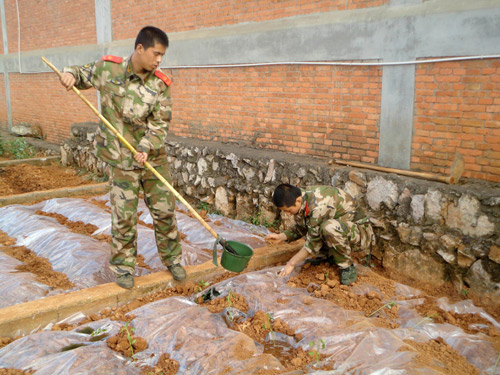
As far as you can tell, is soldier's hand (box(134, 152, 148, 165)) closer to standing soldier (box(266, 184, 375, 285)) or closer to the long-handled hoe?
the long-handled hoe

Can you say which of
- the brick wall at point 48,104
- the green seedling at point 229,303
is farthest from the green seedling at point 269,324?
the brick wall at point 48,104

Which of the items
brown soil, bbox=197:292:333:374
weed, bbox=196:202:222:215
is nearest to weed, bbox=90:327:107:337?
brown soil, bbox=197:292:333:374

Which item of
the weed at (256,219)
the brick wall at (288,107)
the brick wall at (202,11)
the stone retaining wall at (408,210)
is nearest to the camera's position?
the stone retaining wall at (408,210)

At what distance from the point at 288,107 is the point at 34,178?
18.6ft

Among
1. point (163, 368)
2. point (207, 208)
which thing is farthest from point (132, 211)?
point (207, 208)

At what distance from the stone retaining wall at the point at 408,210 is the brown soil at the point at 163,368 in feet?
8.36

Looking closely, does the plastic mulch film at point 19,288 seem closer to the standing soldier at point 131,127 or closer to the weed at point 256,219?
the standing soldier at point 131,127

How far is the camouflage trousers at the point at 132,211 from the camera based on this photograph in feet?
12.2

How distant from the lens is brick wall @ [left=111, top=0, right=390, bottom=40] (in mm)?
5500

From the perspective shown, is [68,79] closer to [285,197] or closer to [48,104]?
[285,197]

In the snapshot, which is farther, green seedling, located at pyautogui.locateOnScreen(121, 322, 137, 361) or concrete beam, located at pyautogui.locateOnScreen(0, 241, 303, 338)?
concrete beam, located at pyautogui.locateOnScreen(0, 241, 303, 338)

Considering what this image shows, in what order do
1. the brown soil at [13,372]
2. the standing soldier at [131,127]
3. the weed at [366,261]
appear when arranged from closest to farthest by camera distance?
1. the brown soil at [13,372]
2. the standing soldier at [131,127]
3. the weed at [366,261]

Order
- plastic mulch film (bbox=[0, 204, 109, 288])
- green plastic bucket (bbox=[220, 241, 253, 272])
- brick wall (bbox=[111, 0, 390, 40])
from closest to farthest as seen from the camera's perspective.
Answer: green plastic bucket (bbox=[220, 241, 253, 272]) < plastic mulch film (bbox=[0, 204, 109, 288]) < brick wall (bbox=[111, 0, 390, 40])

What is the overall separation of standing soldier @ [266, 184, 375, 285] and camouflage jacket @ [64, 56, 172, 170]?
44.0 inches
